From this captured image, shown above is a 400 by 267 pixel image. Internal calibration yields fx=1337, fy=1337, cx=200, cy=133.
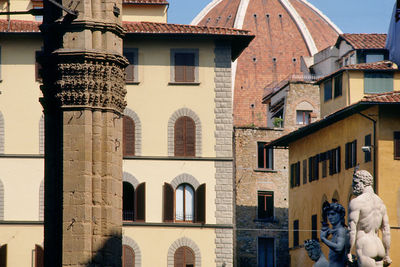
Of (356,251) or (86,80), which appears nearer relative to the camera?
(356,251)

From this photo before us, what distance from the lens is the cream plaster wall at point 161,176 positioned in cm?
4684

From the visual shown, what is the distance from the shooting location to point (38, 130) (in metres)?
47.1

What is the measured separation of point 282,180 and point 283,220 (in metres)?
2.02

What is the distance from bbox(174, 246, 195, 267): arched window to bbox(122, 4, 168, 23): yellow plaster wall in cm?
944

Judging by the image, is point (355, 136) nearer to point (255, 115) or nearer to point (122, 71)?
point (122, 71)

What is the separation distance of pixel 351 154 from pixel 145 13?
9484mm

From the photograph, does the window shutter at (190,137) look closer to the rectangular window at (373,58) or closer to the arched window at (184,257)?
the arched window at (184,257)

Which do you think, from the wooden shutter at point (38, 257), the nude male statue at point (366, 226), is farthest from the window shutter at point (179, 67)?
the nude male statue at point (366, 226)

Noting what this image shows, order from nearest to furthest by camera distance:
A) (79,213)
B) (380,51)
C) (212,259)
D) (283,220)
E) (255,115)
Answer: (79,213) < (212,259) < (380,51) < (283,220) < (255,115)

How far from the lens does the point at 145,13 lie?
51031mm

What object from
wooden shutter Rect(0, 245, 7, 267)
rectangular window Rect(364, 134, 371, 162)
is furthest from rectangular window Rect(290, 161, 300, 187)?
wooden shutter Rect(0, 245, 7, 267)

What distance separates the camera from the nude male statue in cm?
1730

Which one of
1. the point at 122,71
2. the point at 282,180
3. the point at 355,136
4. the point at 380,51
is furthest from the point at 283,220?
the point at 122,71

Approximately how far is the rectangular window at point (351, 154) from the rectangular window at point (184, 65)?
6.54m
